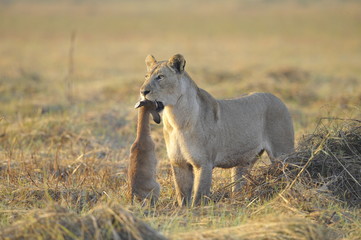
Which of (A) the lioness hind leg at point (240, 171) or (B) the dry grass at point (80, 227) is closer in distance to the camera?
(B) the dry grass at point (80, 227)

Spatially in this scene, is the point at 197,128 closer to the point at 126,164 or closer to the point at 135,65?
the point at 126,164

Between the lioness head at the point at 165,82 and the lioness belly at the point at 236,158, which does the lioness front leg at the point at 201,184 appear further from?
the lioness head at the point at 165,82

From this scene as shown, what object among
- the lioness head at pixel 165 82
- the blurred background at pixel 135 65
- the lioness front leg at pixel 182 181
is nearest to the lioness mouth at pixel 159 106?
the lioness head at pixel 165 82

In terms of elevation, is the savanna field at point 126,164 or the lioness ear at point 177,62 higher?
the lioness ear at point 177,62

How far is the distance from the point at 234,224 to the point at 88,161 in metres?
3.45

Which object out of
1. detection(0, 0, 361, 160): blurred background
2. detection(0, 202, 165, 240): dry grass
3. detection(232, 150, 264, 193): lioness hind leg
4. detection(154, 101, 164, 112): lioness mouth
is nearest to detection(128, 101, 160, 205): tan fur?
detection(154, 101, 164, 112): lioness mouth

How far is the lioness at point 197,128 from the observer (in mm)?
6238

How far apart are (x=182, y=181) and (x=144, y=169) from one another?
55cm

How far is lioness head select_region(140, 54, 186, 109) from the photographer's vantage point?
6.06 m

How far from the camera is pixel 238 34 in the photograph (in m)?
50.9

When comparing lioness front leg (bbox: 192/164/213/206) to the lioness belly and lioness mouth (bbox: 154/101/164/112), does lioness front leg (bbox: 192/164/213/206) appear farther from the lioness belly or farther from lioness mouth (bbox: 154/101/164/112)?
lioness mouth (bbox: 154/101/164/112)

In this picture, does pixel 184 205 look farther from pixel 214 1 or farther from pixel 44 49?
pixel 214 1

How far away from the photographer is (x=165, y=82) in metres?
6.18

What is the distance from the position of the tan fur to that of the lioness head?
5.3 inches
